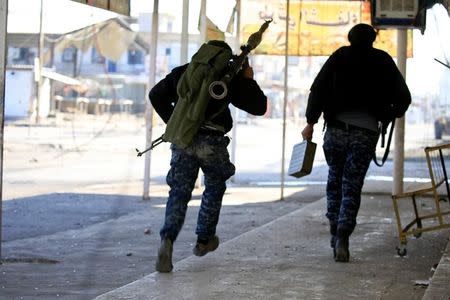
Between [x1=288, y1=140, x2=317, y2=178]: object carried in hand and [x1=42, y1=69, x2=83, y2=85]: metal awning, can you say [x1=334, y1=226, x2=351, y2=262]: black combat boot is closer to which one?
[x1=288, y1=140, x2=317, y2=178]: object carried in hand

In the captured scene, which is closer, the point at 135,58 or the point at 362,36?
the point at 362,36

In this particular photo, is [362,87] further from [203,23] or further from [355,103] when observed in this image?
[203,23]

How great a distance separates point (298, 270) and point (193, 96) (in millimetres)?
1546

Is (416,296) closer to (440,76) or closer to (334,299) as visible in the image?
(334,299)

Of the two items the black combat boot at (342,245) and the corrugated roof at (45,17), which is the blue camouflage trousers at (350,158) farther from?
the corrugated roof at (45,17)

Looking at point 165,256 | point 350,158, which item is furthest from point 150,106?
point 165,256

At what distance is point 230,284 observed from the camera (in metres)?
6.52

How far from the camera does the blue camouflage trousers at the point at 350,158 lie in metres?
7.41

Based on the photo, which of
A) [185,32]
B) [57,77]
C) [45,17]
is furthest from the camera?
[57,77]

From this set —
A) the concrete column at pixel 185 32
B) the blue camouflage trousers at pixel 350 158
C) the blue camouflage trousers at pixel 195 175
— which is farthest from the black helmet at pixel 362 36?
the concrete column at pixel 185 32

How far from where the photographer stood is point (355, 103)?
740cm

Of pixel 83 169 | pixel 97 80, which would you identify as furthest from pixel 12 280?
pixel 97 80

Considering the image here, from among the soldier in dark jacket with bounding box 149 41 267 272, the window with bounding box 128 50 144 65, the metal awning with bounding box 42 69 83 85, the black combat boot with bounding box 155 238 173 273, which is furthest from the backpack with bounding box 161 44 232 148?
the window with bounding box 128 50 144 65

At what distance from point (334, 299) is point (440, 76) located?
1091cm
